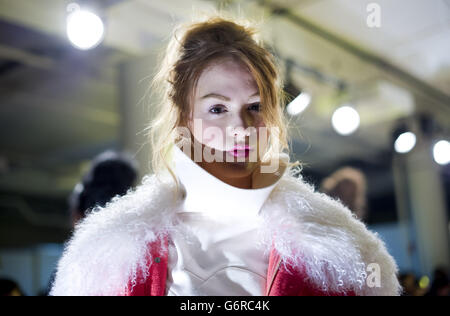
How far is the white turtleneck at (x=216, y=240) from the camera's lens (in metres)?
0.68

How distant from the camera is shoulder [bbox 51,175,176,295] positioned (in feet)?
2.25

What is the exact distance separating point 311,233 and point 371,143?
603 centimetres

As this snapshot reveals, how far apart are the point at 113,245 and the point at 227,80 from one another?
29cm

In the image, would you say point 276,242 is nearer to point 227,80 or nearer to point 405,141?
point 227,80

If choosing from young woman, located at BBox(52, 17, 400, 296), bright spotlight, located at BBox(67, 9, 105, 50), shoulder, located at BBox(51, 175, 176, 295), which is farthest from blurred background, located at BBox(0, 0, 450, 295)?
shoulder, located at BBox(51, 175, 176, 295)

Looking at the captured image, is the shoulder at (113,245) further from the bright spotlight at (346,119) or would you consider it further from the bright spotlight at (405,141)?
the bright spotlight at (405,141)

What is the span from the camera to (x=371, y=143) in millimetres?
6441

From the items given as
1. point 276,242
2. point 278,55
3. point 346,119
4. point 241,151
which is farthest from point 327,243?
point 346,119

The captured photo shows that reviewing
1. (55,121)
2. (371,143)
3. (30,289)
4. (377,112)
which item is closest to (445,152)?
(377,112)

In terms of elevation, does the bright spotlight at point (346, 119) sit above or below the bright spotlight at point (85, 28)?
above

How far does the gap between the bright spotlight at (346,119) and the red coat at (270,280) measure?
306 centimetres

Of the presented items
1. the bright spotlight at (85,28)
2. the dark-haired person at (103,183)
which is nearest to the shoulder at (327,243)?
the dark-haired person at (103,183)

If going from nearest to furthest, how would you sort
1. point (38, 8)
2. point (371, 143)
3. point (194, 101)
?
point (194, 101), point (38, 8), point (371, 143)
